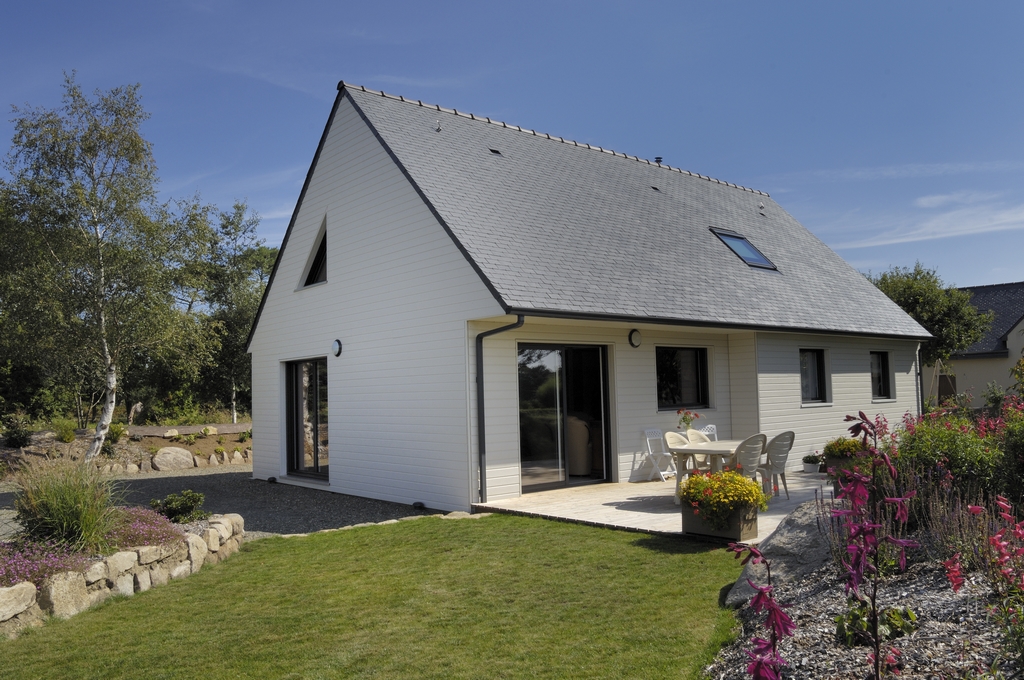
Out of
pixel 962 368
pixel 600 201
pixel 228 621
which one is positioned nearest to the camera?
pixel 228 621

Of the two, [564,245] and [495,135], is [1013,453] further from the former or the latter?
[495,135]

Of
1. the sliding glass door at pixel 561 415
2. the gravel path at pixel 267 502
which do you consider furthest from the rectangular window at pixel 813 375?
the gravel path at pixel 267 502

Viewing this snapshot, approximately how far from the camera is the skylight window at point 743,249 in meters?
15.4

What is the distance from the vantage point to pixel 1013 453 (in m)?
5.64

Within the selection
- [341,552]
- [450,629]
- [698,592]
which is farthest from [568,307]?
[450,629]

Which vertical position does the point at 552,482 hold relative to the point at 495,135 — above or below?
below

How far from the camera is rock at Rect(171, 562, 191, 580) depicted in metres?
7.00

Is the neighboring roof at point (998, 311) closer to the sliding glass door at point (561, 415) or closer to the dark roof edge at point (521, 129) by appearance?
the dark roof edge at point (521, 129)

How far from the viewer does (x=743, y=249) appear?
15.9 m

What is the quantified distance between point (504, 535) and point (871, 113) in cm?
1140

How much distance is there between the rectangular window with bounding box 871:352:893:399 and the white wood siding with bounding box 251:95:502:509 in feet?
37.1

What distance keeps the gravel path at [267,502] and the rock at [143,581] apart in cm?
269

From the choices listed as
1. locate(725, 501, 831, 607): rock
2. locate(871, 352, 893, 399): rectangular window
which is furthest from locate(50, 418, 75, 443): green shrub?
locate(871, 352, 893, 399): rectangular window

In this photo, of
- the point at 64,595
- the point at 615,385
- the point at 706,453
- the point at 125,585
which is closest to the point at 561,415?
the point at 615,385
